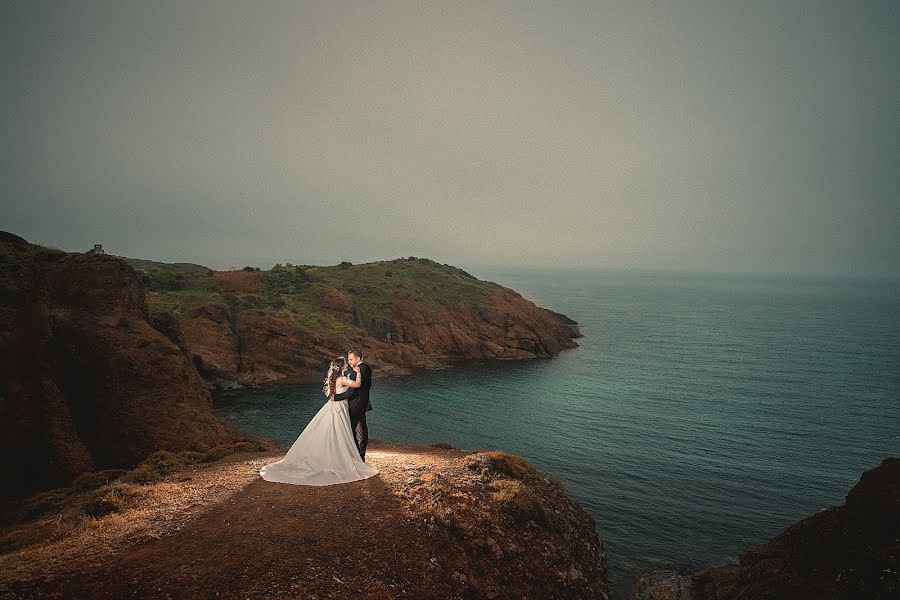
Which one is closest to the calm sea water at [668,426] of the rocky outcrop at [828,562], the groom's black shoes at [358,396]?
the rocky outcrop at [828,562]

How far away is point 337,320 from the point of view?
68.8m

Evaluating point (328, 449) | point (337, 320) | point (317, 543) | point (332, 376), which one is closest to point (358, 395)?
point (332, 376)

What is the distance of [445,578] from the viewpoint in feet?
41.3

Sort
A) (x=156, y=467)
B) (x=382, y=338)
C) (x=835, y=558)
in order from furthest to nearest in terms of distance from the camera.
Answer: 1. (x=382, y=338)
2. (x=156, y=467)
3. (x=835, y=558)

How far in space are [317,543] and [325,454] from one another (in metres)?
3.58

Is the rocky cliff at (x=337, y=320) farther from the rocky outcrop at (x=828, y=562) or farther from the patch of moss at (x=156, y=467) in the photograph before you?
the rocky outcrop at (x=828, y=562)

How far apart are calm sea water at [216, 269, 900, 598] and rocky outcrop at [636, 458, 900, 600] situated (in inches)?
88.7

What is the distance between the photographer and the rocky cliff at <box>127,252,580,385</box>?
55469 mm

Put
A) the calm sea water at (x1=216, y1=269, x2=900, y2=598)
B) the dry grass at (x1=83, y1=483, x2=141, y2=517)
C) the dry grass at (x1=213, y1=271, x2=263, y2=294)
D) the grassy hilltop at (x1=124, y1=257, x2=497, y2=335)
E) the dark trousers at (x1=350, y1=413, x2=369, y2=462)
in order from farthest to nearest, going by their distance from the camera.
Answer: the dry grass at (x1=213, y1=271, x2=263, y2=294), the grassy hilltop at (x1=124, y1=257, x2=497, y2=335), the calm sea water at (x1=216, y1=269, x2=900, y2=598), the dark trousers at (x1=350, y1=413, x2=369, y2=462), the dry grass at (x1=83, y1=483, x2=141, y2=517)

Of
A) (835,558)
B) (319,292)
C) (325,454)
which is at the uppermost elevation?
(319,292)

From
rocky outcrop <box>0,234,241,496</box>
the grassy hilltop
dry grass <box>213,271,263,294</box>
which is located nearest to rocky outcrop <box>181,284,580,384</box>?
the grassy hilltop

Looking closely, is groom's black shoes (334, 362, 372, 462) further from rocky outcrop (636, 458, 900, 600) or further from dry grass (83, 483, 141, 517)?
rocky outcrop (636, 458, 900, 600)

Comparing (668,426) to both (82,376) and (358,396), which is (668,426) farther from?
(82,376)

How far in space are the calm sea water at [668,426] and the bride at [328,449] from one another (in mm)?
12995
